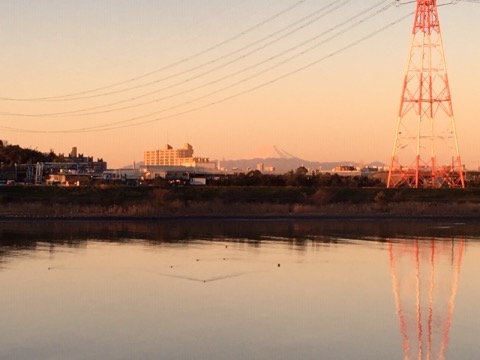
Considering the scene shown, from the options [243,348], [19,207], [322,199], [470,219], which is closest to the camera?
[243,348]

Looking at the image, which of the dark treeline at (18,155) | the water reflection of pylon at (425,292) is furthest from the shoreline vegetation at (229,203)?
the dark treeline at (18,155)

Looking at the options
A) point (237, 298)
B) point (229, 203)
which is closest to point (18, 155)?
Result: point (229, 203)

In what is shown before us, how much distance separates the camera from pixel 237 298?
19438 mm

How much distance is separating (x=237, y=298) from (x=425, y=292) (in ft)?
→ 17.2

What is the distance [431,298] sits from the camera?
770 inches

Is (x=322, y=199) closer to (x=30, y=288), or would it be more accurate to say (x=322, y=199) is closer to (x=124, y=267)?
(x=124, y=267)

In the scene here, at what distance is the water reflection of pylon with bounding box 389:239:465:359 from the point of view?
1460 cm

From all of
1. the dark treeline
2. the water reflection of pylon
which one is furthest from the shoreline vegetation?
the dark treeline

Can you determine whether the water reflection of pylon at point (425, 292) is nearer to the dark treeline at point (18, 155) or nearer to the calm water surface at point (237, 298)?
the calm water surface at point (237, 298)

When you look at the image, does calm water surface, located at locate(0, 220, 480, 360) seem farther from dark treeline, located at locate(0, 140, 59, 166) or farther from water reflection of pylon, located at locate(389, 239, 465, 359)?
dark treeline, located at locate(0, 140, 59, 166)

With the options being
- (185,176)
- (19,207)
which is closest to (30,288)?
(19,207)

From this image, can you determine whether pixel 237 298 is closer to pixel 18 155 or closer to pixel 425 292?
pixel 425 292

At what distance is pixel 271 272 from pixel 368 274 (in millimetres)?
3149

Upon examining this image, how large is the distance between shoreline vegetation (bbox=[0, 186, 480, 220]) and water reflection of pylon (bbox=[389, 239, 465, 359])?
2192 centimetres
